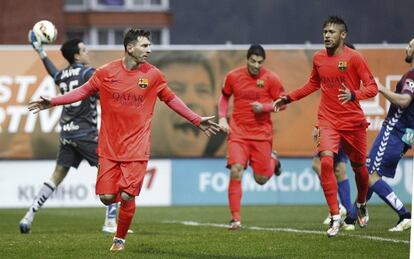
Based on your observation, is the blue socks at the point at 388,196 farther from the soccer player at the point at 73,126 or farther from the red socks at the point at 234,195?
the soccer player at the point at 73,126

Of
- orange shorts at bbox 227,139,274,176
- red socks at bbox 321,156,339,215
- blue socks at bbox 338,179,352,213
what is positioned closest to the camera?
red socks at bbox 321,156,339,215

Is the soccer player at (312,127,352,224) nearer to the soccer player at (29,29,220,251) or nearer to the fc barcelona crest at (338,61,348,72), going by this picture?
the fc barcelona crest at (338,61,348,72)

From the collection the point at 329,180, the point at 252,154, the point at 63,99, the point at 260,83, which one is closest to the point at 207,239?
the point at 329,180

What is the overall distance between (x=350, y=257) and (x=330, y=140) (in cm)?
258

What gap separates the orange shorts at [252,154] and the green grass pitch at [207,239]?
32.2 inches

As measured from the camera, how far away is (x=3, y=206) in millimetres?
25016

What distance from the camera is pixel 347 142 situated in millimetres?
15758

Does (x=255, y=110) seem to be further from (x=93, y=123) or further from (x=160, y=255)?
(x=160, y=255)

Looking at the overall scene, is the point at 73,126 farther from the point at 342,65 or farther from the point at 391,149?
the point at 391,149

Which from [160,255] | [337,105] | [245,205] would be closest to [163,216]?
[245,205]

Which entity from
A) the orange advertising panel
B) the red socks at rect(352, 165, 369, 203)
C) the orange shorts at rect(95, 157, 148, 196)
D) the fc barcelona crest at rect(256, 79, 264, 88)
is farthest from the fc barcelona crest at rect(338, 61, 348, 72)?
the orange advertising panel

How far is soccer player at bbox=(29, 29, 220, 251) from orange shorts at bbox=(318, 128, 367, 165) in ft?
6.85

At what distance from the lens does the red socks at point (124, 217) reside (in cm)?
1388

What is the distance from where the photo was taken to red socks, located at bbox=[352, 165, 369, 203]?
52.6ft
